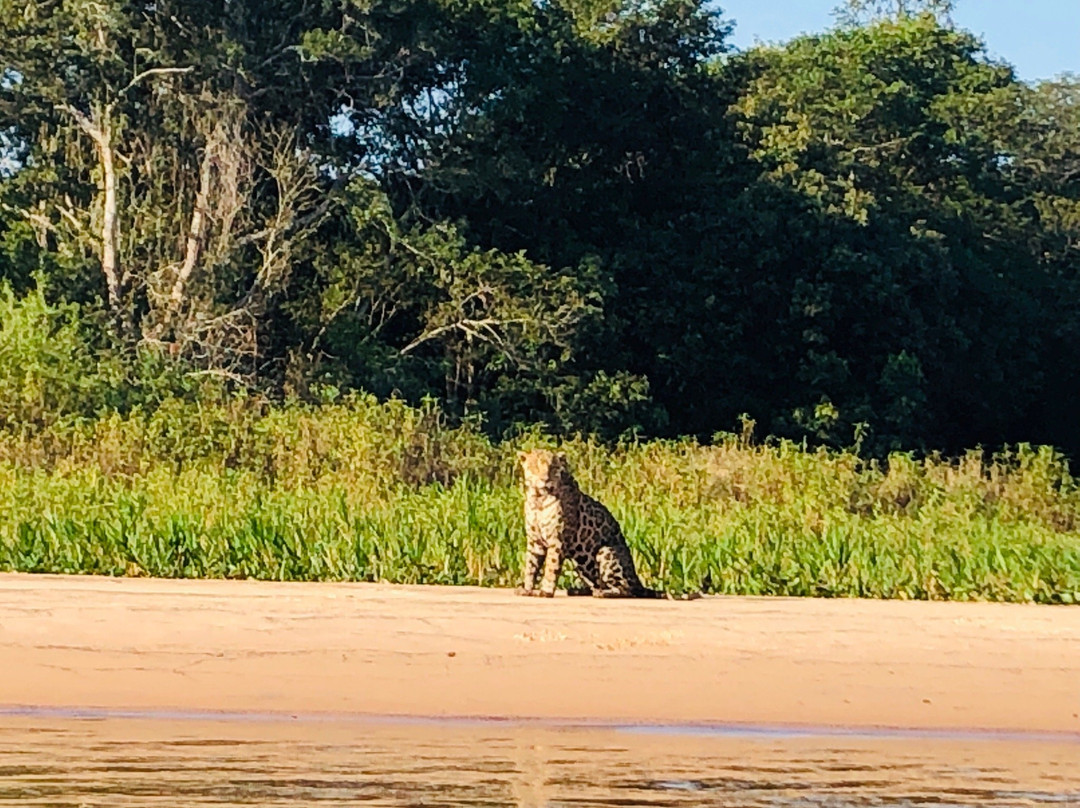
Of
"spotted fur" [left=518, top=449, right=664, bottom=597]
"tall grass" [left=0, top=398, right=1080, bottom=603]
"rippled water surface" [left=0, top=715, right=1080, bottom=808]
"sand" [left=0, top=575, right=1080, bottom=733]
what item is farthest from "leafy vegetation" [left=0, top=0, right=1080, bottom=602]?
"rippled water surface" [left=0, top=715, right=1080, bottom=808]

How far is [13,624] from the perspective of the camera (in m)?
9.76

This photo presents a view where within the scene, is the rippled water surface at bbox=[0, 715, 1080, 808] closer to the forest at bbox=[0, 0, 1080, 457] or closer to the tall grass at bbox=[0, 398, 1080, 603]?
the tall grass at bbox=[0, 398, 1080, 603]

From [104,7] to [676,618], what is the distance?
1714cm

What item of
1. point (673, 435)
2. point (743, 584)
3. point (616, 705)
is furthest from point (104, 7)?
point (616, 705)

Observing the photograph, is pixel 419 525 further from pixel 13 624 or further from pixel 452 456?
pixel 452 456

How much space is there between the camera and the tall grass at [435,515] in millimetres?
12398

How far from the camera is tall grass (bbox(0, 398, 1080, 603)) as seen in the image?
12398 mm

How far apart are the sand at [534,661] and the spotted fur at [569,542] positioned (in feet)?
3.01

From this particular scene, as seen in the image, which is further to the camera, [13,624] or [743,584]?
[743,584]

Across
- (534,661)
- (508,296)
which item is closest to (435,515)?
(534,661)

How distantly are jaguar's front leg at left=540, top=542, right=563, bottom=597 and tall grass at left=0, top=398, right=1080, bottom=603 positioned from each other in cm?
96

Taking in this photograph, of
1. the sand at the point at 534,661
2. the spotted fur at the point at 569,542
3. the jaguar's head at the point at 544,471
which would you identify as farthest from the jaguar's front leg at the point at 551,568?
the sand at the point at 534,661

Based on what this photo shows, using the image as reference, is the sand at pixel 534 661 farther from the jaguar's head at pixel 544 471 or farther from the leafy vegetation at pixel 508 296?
the leafy vegetation at pixel 508 296

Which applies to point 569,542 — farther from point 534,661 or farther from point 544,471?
point 534,661
